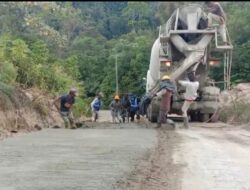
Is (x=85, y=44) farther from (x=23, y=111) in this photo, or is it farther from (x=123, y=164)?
(x=123, y=164)

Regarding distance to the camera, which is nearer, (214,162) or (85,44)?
(214,162)

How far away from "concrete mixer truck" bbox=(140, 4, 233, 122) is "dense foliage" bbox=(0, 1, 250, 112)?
41.9 inches

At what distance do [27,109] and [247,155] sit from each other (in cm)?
885

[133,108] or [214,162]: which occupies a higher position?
[214,162]

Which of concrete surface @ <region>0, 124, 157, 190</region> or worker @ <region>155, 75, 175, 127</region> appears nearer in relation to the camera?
concrete surface @ <region>0, 124, 157, 190</region>

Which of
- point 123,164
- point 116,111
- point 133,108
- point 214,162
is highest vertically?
point 123,164

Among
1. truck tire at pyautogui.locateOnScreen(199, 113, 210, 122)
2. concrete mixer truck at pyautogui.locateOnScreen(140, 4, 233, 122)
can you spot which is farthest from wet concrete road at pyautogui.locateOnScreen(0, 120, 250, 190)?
truck tire at pyautogui.locateOnScreen(199, 113, 210, 122)

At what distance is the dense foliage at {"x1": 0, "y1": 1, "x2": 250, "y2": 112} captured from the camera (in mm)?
17862

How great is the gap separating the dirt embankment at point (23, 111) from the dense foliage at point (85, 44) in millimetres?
890

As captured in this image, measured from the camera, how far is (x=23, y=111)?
16.0 m

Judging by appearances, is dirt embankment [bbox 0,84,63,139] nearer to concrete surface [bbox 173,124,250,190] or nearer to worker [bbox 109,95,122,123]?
concrete surface [bbox 173,124,250,190]

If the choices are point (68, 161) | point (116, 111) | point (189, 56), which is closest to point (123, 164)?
point (68, 161)

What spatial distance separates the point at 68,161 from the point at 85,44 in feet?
190

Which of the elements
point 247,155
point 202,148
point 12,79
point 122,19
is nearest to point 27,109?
point 12,79
